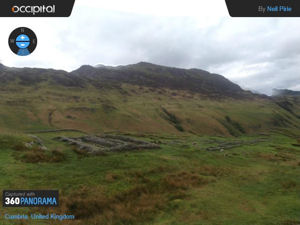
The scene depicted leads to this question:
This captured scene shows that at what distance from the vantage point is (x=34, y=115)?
69.4m

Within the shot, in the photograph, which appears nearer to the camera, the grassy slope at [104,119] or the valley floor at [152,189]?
the valley floor at [152,189]

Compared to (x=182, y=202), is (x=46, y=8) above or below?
above

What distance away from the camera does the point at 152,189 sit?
15.2 m

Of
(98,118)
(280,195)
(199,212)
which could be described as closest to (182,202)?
(199,212)

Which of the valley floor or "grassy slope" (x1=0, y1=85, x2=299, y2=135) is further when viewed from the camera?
"grassy slope" (x1=0, y1=85, x2=299, y2=135)

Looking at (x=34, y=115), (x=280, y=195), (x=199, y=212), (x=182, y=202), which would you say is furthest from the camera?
(x=34, y=115)

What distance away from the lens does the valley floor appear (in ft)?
35.9

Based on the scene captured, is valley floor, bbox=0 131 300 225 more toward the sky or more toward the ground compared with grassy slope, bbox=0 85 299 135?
more toward the ground

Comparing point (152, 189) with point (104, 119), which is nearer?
point (152, 189)

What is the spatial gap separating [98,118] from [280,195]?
72420 millimetres

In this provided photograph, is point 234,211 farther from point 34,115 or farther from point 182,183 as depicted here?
point 34,115

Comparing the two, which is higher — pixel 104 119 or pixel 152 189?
pixel 104 119

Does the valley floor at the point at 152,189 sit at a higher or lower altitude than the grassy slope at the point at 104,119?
lower

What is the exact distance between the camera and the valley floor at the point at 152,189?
11.0 meters
